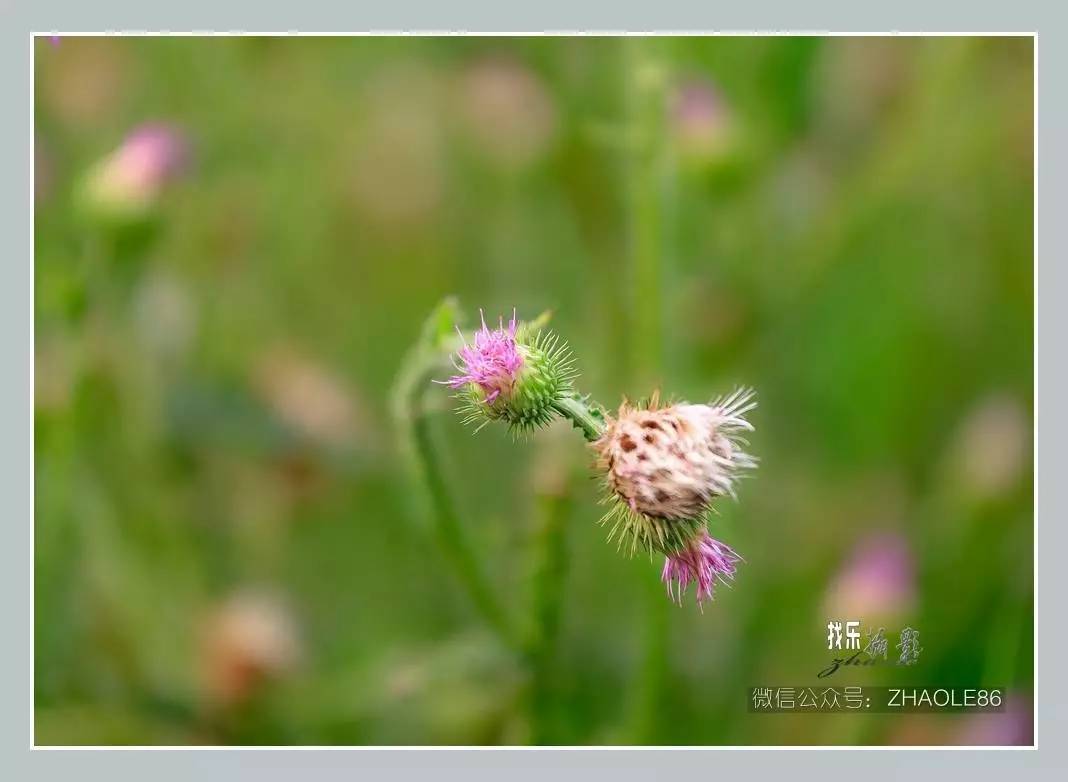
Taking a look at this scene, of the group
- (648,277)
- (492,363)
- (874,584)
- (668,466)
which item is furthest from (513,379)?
(874,584)

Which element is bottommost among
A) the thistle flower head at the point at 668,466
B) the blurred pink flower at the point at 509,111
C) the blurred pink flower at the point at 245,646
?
the blurred pink flower at the point at 245,646

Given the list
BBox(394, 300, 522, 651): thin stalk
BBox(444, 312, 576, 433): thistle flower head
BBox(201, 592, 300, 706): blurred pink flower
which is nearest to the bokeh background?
BBox(201, 592, 300, 706): blurred pink flower

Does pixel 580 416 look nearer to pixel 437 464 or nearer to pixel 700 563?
pixel 700 563

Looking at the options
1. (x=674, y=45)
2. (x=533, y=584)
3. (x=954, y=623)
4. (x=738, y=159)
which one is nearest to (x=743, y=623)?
(x=954, y=623)

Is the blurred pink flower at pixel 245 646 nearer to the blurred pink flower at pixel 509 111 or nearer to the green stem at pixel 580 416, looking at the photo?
the blurred pink flower at pixel 509 111

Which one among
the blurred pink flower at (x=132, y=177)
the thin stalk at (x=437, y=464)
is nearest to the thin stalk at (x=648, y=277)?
the thin stalk at (x=437, y=464)

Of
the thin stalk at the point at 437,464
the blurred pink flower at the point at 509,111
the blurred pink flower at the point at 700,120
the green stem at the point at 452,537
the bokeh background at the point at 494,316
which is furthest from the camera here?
the blurred pink flower at the point at 509,111
